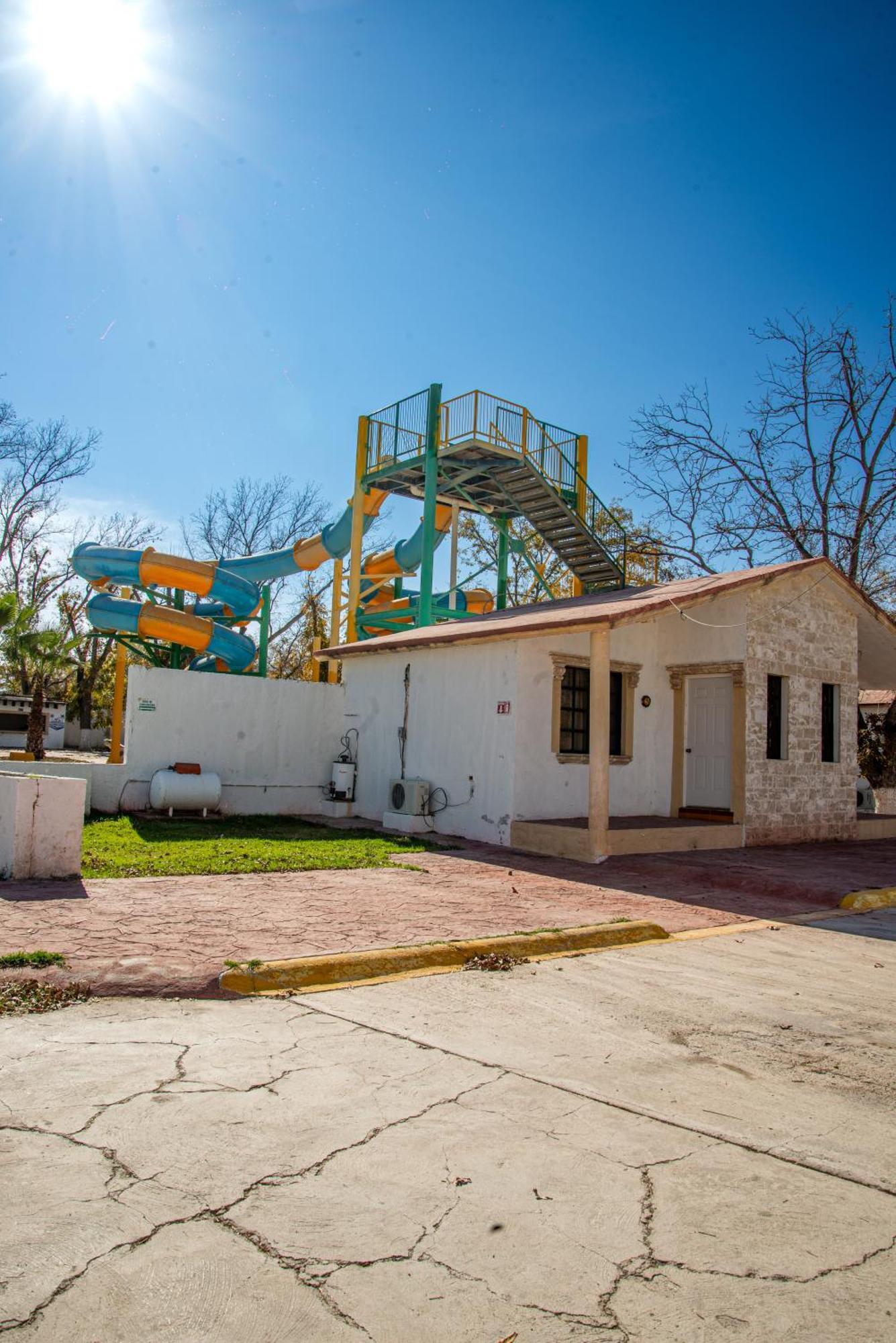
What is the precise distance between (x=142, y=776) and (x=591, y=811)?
24.0 feet

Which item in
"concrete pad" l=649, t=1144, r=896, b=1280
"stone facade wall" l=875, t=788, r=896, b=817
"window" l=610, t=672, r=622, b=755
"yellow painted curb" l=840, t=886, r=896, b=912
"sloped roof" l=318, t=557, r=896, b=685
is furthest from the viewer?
"stone facade wall" l=875, t=788, r=896, b=817

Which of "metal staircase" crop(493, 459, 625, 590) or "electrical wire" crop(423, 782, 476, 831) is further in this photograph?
"metal staircase" crop(493, 459, 625, 590)

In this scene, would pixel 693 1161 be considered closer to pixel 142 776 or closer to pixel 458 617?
pixel 142 776

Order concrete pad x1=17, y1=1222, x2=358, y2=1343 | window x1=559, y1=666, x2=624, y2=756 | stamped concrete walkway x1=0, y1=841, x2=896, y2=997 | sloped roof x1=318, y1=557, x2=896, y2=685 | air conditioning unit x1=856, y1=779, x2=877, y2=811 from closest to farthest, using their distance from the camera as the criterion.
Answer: concrete pad x1=17, y1=1222, x2=358, y2=1343
stamped concrete walkway x1=0, y1=841, x2=896, y2=997
sloped roof x1=318, y1=557, x2=896, y2=685
window x1=559, y1=666, x2=624, y2=756
air conditioning unit x1=856, y1=779, x2=877, y2=811

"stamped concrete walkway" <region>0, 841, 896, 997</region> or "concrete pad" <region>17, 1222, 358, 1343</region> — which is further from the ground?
"stamped concrete walkway" <region>0, 841, 896, 997</region>

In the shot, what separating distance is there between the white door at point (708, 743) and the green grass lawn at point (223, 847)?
5172 mm

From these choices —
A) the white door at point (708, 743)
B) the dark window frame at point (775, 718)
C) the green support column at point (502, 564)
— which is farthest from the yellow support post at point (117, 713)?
the dark window frame at point (775, 718)

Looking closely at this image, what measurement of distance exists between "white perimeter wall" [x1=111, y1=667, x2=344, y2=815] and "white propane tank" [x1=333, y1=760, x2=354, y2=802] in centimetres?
51

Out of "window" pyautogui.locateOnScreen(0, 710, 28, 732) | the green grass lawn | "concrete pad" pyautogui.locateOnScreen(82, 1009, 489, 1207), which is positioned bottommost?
"concrete pad" pyautogui.locateOnScreen(82, 1009, 489, 1207)

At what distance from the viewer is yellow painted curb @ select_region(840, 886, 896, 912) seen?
10461 mm

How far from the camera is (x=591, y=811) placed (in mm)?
12531

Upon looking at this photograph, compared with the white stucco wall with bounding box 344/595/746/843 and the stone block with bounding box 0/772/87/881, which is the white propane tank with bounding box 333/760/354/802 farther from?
the stone block with bounding box 0/772/87/881

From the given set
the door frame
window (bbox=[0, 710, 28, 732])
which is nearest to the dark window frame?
the door frame

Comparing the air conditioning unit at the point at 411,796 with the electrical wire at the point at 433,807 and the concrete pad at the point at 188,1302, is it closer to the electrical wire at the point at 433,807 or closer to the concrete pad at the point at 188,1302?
the electrical wire at the point at 433,807
